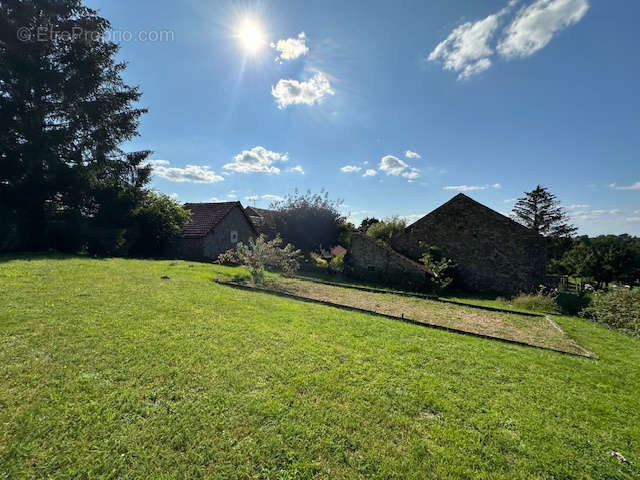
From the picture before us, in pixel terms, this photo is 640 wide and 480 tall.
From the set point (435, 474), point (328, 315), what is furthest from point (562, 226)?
point (435, 474)

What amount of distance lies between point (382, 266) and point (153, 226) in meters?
17.6

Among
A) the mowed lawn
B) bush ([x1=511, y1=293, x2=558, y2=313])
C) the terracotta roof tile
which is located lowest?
the mowed lawn

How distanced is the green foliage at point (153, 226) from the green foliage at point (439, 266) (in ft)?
63.6

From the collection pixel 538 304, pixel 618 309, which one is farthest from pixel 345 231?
pixel 618 309

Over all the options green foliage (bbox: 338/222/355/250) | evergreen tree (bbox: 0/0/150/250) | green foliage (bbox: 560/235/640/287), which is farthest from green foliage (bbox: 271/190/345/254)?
green foliage (bbox: 560/235/640/287)

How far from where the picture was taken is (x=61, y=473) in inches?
86.0

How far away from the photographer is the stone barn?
15.2m

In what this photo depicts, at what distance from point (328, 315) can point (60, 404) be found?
5.63 m

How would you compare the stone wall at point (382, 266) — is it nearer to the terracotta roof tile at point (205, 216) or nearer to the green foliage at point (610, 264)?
the terracotta roof tile at point (205, 216)

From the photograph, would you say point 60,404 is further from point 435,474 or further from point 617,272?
point 617,272

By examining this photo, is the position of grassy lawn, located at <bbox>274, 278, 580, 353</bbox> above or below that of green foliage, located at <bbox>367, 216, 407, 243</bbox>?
below

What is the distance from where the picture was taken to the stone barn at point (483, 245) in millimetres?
15164

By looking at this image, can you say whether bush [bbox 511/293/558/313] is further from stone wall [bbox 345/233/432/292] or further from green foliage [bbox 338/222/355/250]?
green foliage [bbox 338/222/355/250]

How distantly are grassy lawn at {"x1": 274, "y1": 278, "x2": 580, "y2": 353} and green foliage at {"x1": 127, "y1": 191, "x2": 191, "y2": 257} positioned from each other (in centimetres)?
1326
